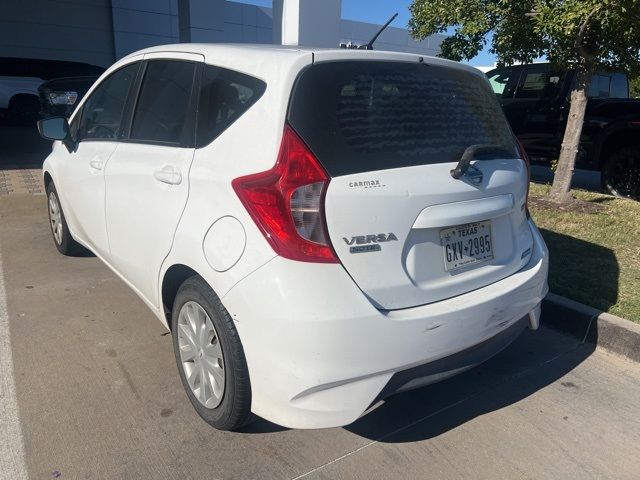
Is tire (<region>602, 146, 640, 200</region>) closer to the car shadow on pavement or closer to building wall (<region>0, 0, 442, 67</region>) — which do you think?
the car shadow on pavement

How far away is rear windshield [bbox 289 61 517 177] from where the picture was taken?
6.98 ft

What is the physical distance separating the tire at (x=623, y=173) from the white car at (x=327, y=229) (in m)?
5.45

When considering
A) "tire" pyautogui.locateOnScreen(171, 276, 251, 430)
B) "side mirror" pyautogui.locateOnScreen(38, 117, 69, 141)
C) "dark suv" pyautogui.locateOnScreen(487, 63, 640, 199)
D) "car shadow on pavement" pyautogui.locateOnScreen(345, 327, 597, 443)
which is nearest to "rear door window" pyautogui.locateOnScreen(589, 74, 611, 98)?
"dark suv" pyautogui.locateOnScreen(487, 63, 640, 199)

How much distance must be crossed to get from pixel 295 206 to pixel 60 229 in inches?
138

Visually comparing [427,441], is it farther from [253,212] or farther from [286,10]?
[286,10]

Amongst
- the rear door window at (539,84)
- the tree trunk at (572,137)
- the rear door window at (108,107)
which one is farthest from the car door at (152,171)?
the rear door window at (539,84)

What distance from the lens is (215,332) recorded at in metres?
2.34

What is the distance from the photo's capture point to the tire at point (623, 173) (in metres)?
7.27

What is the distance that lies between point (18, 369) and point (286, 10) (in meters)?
8.35

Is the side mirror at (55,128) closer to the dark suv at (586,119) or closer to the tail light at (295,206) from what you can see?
the tail light at (295,206)

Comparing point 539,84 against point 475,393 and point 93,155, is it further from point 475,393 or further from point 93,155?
point 93,155

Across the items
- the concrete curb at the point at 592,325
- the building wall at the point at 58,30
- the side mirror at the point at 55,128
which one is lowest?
the concrete curb at the point at 592,325

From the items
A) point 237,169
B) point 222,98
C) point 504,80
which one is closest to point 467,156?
point 237,169

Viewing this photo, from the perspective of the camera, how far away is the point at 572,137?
630cm
